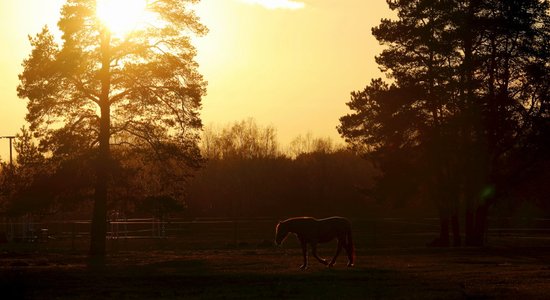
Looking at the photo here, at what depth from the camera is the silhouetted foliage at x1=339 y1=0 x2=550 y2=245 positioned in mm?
42500

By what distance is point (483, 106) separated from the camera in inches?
1674

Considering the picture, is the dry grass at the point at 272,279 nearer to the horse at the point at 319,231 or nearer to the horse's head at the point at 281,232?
the horse at the point at 319,231

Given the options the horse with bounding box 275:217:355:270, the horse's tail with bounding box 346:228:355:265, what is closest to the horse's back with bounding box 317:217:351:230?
the horse with bounding box 275:217:355:270

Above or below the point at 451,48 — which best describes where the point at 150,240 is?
below

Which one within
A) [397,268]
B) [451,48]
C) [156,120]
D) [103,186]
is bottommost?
[397,268]

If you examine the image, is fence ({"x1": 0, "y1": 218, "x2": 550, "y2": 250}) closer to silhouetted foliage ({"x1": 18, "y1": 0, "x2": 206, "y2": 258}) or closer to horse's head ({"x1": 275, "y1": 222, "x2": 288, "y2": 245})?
silhouetted foliage ({"x1": 18, "y1": 0, "x2": 206, "y2": 258})

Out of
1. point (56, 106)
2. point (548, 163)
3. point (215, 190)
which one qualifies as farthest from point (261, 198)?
point (56, 106)

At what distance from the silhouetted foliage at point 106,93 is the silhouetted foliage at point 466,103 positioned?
12.7 m

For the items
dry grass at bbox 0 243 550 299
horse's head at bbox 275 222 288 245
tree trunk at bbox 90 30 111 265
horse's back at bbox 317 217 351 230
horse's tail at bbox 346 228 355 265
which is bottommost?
dry grass at bbox 0 243 550 299

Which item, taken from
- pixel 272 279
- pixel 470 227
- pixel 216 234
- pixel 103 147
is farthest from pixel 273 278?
pixel 216 234

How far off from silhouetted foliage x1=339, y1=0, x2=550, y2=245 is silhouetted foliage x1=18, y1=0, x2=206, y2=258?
1273 centimetres

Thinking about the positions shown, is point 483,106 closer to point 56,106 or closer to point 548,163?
point 548,163

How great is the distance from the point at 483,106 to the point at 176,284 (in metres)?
25.1

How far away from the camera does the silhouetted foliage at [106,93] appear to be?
116 ft
